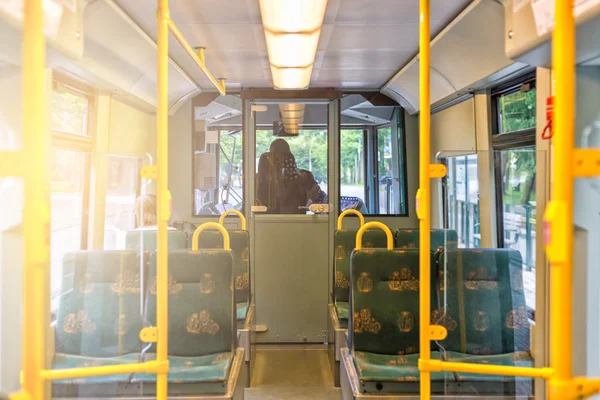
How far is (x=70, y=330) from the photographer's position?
1.96 m

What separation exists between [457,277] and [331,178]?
2794 millimetres

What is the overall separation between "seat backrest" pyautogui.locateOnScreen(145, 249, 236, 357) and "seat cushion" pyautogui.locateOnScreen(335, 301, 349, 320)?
116 cm

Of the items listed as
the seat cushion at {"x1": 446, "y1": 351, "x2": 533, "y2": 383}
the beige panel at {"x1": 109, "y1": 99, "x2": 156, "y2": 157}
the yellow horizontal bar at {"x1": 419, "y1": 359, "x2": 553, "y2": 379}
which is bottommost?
the seat cushion at {"x1": 446, "y1": 351, "x2": 533, "y2": 383}

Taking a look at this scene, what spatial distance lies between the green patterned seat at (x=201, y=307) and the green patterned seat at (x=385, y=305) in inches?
28.6

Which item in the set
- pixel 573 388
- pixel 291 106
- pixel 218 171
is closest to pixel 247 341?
pixel 218 171

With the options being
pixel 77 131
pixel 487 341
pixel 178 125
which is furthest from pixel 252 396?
pixel 178 125

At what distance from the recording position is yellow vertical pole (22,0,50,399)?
44.8 inches

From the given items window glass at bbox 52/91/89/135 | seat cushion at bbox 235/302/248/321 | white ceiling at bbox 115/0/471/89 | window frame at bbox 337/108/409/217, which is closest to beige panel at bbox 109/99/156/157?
window glass at bbox 52/91/89/135

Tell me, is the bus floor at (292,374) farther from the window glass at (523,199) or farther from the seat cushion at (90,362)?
the window glass at (523,199)

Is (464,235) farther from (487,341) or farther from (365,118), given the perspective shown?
(365,118)

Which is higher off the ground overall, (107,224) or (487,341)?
(107,224)

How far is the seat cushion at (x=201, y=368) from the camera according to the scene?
243 cm

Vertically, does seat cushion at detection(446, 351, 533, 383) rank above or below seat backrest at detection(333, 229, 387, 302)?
below

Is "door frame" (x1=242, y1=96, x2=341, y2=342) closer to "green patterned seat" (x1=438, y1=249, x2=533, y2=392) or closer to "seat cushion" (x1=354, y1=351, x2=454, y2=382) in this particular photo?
"seat cushion" (x1=354, y1=351, x2=454, y2=382)
